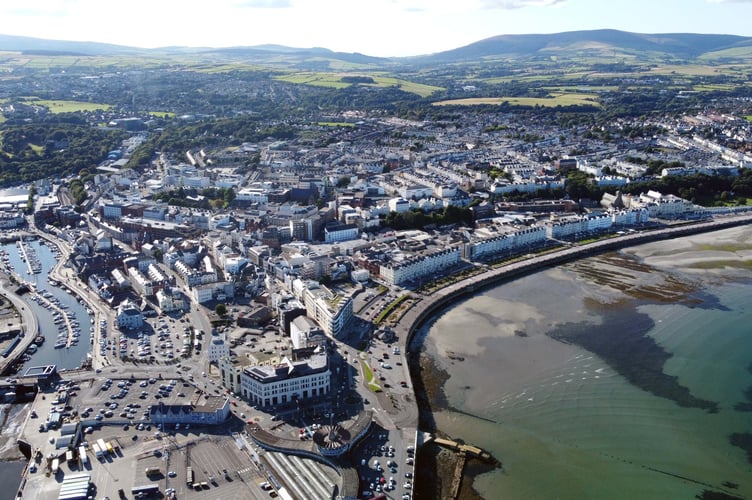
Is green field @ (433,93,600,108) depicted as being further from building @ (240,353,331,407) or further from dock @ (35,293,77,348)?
building @ (240,353,331,407)

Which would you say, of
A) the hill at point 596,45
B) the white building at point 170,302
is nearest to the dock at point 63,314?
the white building at point 170,302

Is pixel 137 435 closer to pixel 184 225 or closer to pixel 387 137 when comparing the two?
pixel 184 225

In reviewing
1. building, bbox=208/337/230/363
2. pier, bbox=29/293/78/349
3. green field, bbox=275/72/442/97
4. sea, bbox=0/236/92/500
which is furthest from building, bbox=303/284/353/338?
green field, bbox=275/72/442/97

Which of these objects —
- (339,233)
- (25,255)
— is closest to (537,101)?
(339,233)

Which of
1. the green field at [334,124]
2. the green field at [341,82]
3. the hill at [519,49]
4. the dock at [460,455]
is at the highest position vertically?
the hill at [519,49]

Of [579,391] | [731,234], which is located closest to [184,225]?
[579,391]

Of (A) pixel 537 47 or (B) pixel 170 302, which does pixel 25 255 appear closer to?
(B) pixel 170 302

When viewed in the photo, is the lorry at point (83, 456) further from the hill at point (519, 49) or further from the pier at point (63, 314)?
the hill at point (519, 49)
